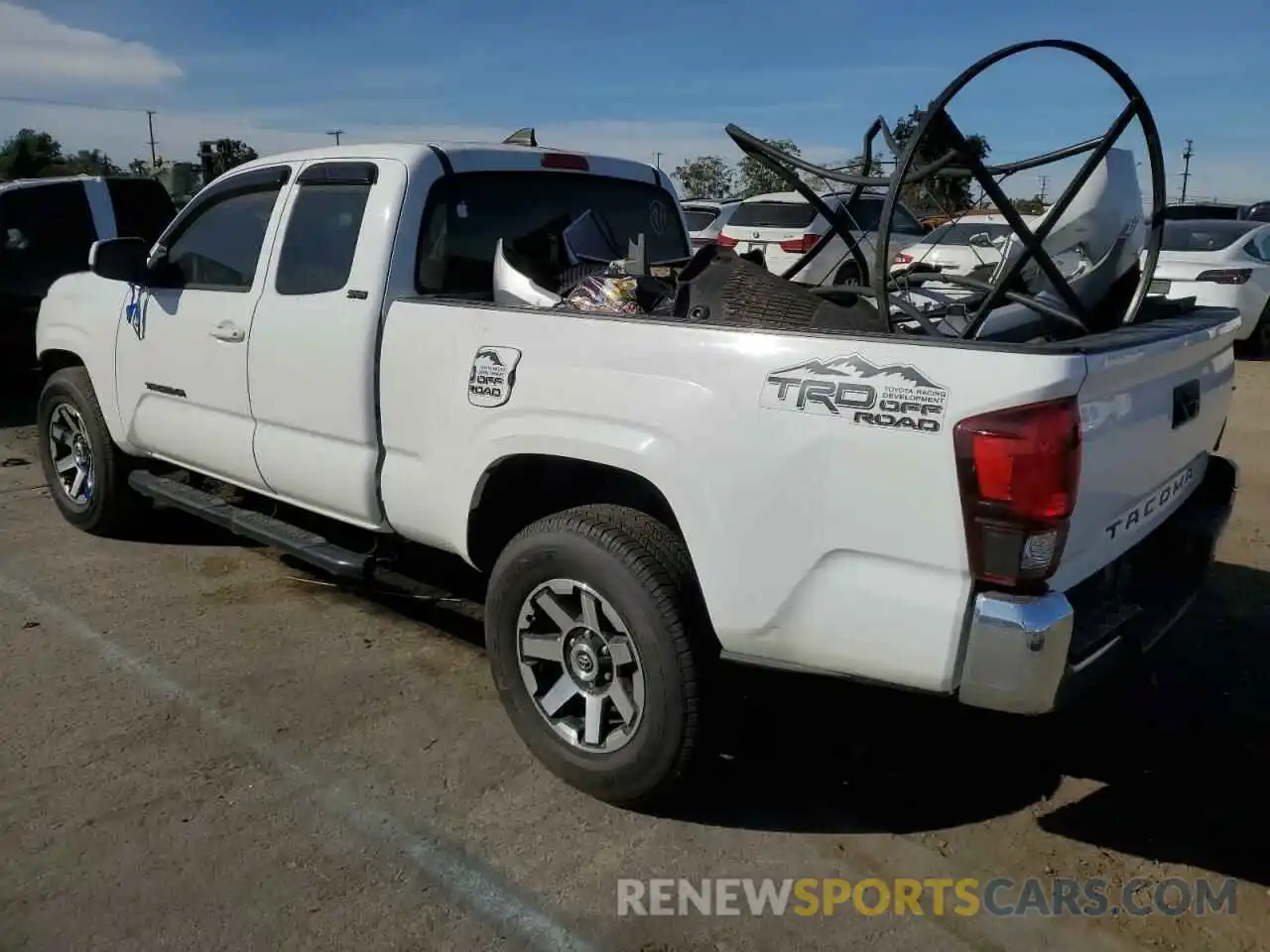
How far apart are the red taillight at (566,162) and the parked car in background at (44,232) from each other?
6.19m

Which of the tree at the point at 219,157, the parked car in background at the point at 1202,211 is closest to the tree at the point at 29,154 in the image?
the tree at the point at 219,157

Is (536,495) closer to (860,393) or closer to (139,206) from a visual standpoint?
(860,393)

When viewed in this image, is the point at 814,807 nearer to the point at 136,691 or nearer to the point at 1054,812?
the point at 1054,812

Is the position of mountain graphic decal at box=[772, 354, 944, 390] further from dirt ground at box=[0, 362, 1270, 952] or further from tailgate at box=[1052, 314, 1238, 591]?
dirt ground at box=[0, 362, 1270, 952]

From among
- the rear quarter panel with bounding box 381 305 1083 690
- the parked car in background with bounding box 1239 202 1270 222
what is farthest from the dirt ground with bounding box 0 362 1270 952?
the parked car in background with bounding box 1239 202 1270 222

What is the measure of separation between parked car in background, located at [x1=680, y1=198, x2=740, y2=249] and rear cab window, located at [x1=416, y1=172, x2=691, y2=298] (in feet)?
35.8

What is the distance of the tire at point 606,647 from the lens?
3.00 meters

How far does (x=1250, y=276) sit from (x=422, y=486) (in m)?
11.1

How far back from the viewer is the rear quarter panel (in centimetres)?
250

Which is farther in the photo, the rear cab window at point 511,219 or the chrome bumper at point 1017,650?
the rear cab window at point 511,219

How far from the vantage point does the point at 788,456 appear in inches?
105

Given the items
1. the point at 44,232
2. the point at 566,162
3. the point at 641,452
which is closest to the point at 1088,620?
the point at 641,452

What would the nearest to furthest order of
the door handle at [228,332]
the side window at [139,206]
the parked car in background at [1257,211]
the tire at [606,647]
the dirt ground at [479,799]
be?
the dirt ground at [479,799] < the tire at [606,647] < the door handle at [228,332] < the side window at [139,206] < the parked car in background at [1257,211]

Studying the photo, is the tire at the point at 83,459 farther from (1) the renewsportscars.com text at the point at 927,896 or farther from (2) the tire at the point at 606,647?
(1) the renewsportscars.com text at the point at 927,896
